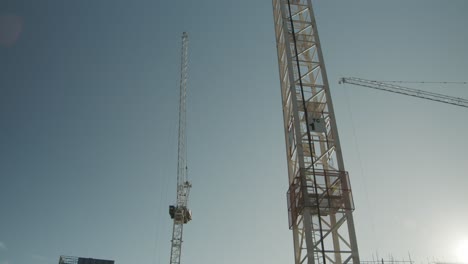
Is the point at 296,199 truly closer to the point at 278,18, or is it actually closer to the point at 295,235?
the point at 295,235

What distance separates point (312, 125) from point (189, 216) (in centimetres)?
7227

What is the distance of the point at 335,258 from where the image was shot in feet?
70.4

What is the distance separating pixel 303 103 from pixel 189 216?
239ft

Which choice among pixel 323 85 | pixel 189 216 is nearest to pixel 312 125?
pixel 323 85

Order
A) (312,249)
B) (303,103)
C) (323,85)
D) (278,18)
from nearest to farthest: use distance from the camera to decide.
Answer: (312,249)
(303,103)
(323,85)
(278,18)

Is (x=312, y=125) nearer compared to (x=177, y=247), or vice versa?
(x=312, y=125)

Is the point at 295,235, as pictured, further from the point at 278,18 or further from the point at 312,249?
the point at 278,18

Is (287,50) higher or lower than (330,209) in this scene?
higher

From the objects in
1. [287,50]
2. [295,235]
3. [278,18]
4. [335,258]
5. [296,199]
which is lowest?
[335,258]

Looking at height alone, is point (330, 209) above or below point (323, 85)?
below

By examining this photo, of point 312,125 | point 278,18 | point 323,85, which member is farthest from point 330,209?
point 278,18

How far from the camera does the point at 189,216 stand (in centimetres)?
8981

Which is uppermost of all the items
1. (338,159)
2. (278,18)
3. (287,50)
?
(278,18)

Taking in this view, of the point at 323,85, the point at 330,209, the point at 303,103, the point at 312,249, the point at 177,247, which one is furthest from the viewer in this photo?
the point at 177,247
